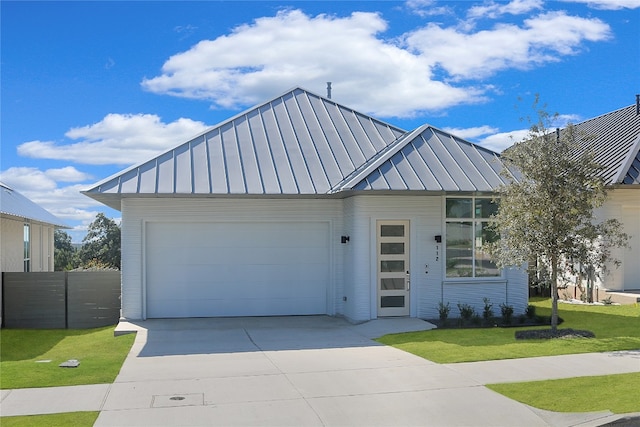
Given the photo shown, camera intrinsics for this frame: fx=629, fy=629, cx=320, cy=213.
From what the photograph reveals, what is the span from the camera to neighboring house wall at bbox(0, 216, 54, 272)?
20.0 meters

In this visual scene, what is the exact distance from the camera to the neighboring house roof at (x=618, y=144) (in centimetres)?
1836

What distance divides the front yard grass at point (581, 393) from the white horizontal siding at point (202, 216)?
26.2 ft

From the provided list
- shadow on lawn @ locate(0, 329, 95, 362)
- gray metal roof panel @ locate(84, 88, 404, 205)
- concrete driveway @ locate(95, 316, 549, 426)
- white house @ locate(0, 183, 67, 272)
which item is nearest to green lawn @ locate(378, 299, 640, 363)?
concrete driveway @ locate(95, 316, 549, 426)

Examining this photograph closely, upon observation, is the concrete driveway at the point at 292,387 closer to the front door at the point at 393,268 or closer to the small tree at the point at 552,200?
the front door at the point at 393,268

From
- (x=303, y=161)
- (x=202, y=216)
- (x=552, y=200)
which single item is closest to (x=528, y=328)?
(x=552, y=200)

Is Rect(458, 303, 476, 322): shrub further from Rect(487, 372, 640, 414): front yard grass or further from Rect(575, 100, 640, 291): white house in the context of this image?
Rect(575, 100, 640, 291): white house

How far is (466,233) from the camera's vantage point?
1552cm

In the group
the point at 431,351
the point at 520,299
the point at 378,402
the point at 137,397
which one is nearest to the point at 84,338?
the point at 137,397

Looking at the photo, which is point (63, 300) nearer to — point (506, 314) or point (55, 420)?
point (55, 420)

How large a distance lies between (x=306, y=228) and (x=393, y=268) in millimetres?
2617

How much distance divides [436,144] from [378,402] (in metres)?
9.20

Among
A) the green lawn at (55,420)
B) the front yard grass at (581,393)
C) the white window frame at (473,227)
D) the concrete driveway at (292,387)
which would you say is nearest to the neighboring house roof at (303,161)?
the white window frame at (473,227)

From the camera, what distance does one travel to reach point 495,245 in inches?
522

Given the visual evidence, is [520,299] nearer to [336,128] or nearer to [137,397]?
[336,128]
